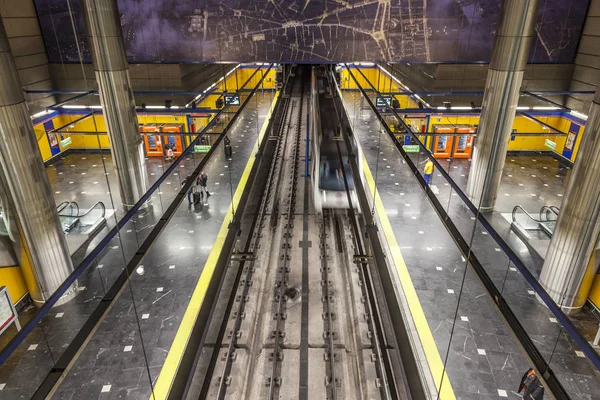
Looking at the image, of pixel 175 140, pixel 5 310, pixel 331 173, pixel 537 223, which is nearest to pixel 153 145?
pixel 175 140

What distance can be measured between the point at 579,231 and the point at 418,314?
388 cm

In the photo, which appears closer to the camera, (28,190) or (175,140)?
(28,190)

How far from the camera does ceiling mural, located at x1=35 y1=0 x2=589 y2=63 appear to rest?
1292cm

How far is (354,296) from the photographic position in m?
9.53

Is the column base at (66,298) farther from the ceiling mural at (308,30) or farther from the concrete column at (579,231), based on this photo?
the concrete column at (579,231)

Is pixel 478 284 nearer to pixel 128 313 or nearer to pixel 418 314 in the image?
pixel 418 314

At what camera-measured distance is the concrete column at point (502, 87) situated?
36.1 feet

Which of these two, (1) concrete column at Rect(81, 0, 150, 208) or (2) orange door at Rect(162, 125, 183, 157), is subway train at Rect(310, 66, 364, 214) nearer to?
(1) concrete column at Rect(81, 0, 150, 208)

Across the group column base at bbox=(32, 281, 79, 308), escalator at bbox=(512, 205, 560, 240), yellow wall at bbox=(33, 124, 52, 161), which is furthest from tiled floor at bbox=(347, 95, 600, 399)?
yellow wall at bbox=(33, 124, 52, 161)

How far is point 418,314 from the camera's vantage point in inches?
354

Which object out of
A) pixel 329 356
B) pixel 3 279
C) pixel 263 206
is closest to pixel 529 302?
pixel 329 356

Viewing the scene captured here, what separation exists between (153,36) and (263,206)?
23.2 feet

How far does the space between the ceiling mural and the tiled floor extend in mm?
5239

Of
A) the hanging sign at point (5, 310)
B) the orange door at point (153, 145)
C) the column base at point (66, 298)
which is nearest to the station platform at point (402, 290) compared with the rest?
the column base at point (66, 298)
